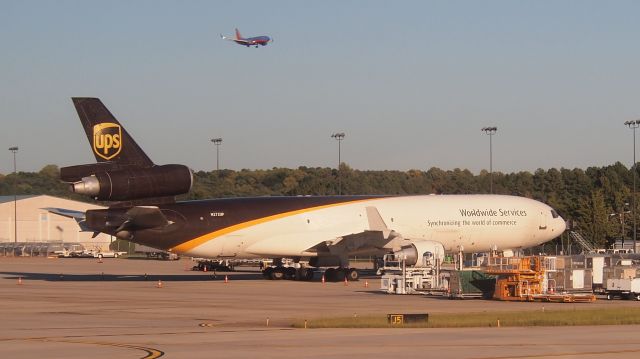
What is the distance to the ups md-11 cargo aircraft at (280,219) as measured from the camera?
48.2m

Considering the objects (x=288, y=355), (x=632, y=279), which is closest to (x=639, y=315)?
(x=632, y=279)

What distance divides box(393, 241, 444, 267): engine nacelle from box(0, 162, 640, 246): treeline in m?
45.6

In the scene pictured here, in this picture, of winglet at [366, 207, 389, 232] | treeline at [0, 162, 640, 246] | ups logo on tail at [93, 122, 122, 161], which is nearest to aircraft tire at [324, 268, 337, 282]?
winglet at [366, 207, 389, 232]

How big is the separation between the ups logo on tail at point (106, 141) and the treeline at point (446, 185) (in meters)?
57.5

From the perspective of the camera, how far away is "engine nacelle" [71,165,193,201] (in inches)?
1827

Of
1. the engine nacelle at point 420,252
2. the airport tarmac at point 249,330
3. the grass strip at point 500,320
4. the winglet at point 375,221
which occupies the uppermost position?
the winglet at point 375,221

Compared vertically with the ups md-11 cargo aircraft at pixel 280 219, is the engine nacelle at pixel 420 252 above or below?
below

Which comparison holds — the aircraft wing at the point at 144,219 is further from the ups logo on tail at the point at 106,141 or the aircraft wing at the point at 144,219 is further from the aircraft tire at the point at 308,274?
the aircraft tire at the point at 308,274

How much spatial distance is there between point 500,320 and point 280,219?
2722cm

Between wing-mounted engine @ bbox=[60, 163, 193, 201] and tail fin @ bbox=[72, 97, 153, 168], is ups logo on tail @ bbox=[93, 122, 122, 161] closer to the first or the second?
tail fin @ bbox=[72, 97, 153, 168]

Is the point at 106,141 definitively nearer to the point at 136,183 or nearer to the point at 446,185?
the point at 136,183

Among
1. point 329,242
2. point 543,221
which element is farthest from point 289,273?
point 543,221

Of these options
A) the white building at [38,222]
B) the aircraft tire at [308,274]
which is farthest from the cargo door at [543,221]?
the white building at [38,222]

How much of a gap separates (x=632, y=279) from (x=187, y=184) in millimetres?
20634
